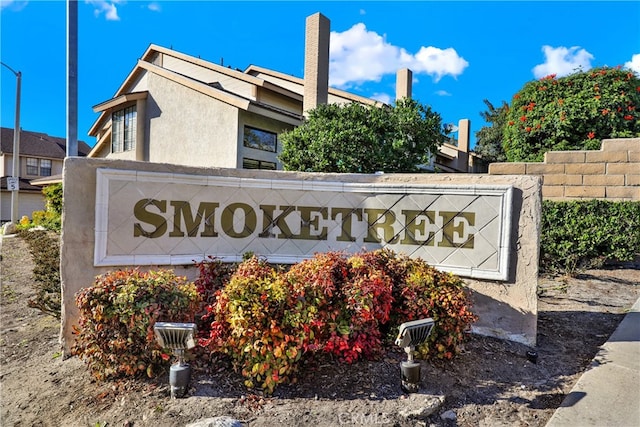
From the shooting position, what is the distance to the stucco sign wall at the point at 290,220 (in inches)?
168

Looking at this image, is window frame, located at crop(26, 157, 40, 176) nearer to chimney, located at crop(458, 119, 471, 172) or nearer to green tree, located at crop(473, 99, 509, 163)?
chimney, located at crop(458, 119, 471, 172)

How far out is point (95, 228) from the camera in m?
4.11

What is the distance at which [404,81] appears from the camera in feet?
65.7

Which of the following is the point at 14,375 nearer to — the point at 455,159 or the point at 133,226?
the point at 133,226

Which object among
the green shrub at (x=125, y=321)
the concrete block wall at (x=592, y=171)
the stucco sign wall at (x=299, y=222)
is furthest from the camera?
the concrete block wall at (x=592, y=171)

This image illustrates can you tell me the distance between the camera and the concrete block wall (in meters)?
7.29

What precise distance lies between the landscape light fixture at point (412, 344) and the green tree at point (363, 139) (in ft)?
19.4

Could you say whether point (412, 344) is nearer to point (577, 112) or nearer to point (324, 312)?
point (324, 312)

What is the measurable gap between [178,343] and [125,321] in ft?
2.09

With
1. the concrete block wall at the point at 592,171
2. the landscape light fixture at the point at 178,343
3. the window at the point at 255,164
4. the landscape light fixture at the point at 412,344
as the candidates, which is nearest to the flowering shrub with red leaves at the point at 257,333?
the landscape light fixture at the point at 178,343

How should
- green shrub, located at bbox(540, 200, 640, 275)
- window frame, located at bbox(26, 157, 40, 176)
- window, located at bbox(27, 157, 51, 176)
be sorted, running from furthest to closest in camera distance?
window, located at bbox(27, 157, 51, 176) → window frame, located at bbox(26, 157, 40, 176) → green shrub, located at bbox(540, 200, 640, 275)

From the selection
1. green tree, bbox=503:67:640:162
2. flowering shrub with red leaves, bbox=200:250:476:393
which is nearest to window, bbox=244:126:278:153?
green tree, bbox=503:67:640:162

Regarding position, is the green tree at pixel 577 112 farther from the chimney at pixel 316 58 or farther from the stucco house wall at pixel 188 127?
the stucco house wall at pixel 188 127

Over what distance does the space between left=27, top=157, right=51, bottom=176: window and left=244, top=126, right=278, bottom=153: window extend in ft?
98.5
